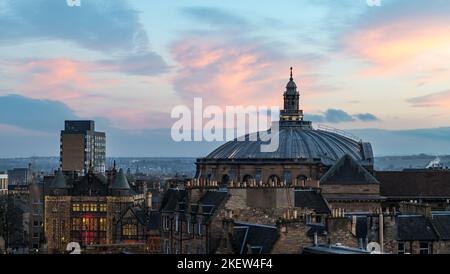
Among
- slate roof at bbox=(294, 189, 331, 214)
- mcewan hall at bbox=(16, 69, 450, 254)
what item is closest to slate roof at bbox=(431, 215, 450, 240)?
mcewan hall at bbox=(16, 69, 450, 254)

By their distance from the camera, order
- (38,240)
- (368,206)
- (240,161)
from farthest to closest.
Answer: (38,240)
(240,161)
(368,206)

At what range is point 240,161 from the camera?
4834 cm

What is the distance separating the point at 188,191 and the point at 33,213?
30.6 metres

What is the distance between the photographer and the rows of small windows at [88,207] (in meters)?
53.1

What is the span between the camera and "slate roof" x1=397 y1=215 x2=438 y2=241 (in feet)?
79.9

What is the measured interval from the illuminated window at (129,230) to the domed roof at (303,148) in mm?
5451

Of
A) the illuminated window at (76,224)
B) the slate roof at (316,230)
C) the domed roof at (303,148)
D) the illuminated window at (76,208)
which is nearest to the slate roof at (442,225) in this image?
the slate roof at (316,230)

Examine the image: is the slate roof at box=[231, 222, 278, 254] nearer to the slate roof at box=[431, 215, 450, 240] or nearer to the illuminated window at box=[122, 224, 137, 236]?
the slate roof at box=[431, 215, 450, 240]

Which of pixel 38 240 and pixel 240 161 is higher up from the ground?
pixel 240 161

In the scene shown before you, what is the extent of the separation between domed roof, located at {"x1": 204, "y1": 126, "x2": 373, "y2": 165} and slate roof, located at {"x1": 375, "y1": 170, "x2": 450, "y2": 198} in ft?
5.51

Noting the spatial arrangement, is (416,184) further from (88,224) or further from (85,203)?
(85,203)

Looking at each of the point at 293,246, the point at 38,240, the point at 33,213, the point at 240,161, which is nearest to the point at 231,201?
the point at 293,246
